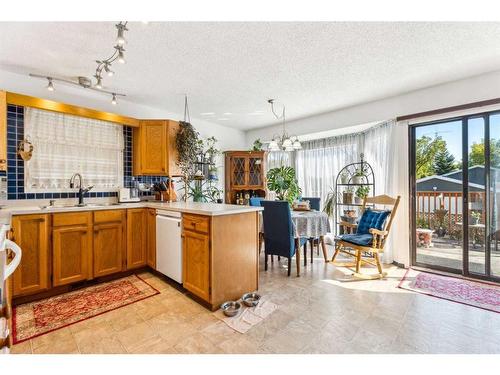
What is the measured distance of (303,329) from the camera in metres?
1.87

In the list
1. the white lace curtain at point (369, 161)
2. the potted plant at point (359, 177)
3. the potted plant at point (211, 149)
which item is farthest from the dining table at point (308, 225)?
the potted plant at point (211, 149)

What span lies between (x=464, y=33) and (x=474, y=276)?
9.03 ft

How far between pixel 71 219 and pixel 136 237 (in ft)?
2.40

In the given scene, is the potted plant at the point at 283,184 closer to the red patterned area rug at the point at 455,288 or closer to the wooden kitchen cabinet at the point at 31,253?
the red patterned area rug at the point at 455,288

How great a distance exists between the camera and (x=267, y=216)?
3.07 m

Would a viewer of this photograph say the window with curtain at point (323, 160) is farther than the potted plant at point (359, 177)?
Yes

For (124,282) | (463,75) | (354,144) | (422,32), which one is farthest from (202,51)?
(354,144)

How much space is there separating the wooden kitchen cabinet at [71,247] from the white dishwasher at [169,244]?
0.73 metres

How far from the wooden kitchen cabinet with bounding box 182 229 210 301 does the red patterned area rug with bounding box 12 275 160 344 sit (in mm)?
501

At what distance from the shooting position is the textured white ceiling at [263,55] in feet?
6.32

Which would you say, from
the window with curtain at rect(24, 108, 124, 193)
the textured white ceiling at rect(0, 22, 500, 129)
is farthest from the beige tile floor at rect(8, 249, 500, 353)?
the textured white ceiling at rect(0, 22, 500, 129)

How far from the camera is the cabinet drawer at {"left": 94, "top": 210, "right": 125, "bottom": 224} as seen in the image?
2674mm

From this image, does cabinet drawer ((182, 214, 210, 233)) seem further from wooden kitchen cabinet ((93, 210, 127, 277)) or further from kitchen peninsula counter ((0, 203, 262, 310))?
wooden kitchen cabinet ((93, 210, 127, 277))
